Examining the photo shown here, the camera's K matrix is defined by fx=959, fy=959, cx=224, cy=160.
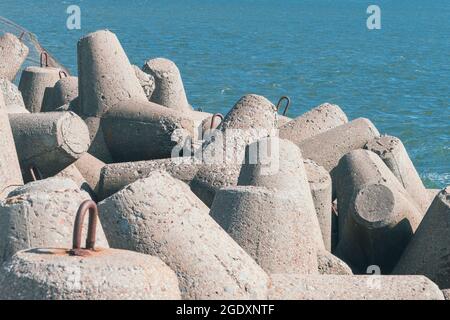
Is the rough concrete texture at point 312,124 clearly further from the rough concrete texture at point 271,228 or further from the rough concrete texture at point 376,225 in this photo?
the rough concrete texture at point 271,228

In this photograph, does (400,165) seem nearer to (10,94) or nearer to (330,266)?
(330,266)

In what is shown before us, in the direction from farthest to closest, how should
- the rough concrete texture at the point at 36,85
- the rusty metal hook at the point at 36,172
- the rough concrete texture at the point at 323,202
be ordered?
the rough concrete texture at the point at 36,85 < the rusty metal hook at the point at 36,172 < the rough concrete texture at the point at 323,202

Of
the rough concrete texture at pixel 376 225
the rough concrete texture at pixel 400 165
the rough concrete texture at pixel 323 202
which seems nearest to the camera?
the rough concrete texture at pixel 376 225

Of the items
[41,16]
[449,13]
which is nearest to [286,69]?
[41,16]

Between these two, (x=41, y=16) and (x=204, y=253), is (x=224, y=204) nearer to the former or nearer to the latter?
(x=204, y=253)

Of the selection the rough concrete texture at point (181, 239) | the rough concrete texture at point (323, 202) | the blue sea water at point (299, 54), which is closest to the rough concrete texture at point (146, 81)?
the rough concrete texture at point (323, 202)

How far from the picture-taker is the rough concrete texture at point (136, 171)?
546 centimetres

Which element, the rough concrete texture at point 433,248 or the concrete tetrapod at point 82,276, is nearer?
the concrete tetrapod at point 82,276

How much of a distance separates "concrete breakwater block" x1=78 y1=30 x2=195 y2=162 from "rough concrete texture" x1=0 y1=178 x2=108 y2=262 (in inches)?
102

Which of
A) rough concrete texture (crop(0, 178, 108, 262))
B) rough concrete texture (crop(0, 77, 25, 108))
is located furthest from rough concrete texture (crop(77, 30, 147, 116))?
rough concrete texture (crop(0, 178, 108, 262))

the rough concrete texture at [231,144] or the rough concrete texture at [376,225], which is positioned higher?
the rough concrete texture at [231,144]

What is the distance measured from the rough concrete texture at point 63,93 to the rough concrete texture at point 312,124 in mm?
1638

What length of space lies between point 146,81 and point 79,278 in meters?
4.71

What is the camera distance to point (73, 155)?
18.6 feet
